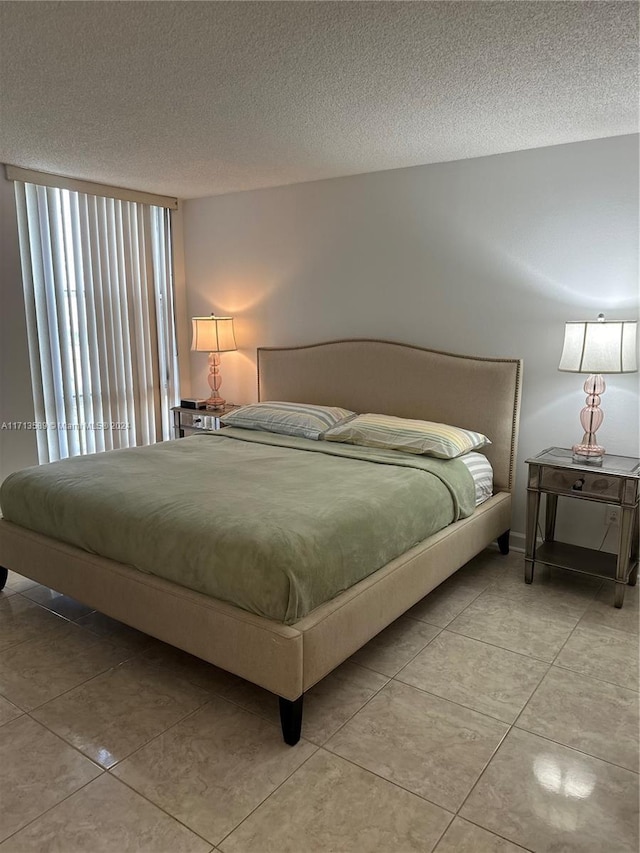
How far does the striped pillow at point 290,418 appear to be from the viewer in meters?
3.74

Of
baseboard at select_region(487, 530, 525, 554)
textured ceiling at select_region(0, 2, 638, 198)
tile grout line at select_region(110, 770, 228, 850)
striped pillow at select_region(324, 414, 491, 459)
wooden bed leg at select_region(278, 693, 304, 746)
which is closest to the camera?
tile grout line at select_region(110, 770, 228, 850)

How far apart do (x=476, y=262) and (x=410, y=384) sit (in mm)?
830

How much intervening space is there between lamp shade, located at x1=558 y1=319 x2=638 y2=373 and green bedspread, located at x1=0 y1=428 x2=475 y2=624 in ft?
2.66

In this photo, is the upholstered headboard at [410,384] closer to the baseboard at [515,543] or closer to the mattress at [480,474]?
the mattress at [480,474]

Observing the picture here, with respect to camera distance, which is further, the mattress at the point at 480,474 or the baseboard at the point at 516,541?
the baseboard at the point at 516,541

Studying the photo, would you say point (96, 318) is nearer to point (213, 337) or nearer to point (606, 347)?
point (213, 337)

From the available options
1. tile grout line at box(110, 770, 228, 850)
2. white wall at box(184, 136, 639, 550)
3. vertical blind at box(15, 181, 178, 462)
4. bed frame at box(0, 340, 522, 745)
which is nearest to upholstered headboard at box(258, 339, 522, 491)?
bed frame at box(0, 340, 522, 745)

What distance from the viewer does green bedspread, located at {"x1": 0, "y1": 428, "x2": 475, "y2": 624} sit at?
2023 mm

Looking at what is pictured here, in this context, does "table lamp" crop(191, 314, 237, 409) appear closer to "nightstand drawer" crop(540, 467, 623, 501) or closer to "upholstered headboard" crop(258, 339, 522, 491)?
"upholstered headboard" crop(258, 339, 522, 491)

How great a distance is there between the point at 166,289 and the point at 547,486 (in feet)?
11.2

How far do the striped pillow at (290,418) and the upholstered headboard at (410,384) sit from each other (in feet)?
0.74

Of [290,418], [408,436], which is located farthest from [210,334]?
[408,436]

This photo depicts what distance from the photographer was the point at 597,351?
2.86 metres

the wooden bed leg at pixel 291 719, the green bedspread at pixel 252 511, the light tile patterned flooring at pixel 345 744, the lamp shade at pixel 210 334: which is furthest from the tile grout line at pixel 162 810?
the lamp shade at pixel 210 334
